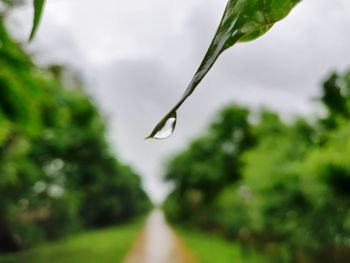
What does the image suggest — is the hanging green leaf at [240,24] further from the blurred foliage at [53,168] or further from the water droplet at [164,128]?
the blurred foliage at [53,168]

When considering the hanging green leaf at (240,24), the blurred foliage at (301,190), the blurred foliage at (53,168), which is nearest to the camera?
the hanging green leaf at (240,24)

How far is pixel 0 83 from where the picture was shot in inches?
20.9

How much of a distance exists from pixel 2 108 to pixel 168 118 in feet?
1.20

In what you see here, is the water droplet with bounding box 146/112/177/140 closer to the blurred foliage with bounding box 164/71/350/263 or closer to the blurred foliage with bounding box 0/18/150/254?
the blurred foliage with bounding box 164/71/350/263

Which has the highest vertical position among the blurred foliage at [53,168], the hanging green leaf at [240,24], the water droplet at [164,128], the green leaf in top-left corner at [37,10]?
the green leaf in top-left corner at [37,10]

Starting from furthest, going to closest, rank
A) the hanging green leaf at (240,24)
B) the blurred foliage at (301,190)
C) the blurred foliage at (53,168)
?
the blurred foliage at (53,168) < the blurred foliage at (301,190) < the hanging green leaf at (240,24)

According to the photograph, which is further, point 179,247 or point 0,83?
point 179,247

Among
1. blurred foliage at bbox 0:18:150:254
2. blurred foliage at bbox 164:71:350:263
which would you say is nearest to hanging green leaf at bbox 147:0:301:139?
blurred foliage at bbox 164:71:350:263

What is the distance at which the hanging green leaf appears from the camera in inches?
7.9

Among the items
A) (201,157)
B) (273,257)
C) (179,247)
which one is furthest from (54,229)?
(273,257)

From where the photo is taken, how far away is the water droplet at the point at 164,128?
22 cm

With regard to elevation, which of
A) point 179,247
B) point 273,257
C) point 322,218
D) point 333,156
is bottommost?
point 179,247

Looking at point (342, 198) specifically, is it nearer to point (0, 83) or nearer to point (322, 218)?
point (322, 218)

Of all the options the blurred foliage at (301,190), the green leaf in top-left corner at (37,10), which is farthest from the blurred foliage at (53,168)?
the green leaf in top-left corner at (37,10)
